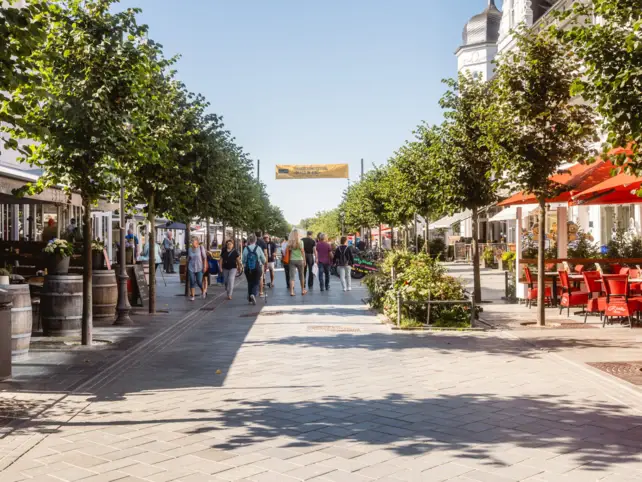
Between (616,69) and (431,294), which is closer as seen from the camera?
(616,69)

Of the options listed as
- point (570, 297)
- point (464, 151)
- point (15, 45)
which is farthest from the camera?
point (464, 151)

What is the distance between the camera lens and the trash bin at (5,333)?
26.4 feet

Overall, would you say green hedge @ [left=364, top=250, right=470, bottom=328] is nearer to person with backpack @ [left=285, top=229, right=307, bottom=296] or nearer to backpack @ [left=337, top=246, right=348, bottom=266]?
person with backpack @ [left=285, top=229, right=307, bottom=296]

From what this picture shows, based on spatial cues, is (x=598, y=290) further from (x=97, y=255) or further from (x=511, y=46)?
(x=511, y=46)

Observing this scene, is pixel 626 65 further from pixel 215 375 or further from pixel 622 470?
pixel 215 375

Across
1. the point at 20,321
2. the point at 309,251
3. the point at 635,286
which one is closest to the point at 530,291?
the point at 635,286

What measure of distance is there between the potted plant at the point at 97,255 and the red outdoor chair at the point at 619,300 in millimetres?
8868

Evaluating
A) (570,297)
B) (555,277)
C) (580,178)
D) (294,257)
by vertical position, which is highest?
(580,178)

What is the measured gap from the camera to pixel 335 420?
6.53 meters

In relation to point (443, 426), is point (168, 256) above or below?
above

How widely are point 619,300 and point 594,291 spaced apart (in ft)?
5.14

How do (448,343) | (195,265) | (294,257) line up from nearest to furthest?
(448,343), (195,265), (294,257)

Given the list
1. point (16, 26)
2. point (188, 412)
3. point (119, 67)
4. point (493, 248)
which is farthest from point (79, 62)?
point (493, 248)

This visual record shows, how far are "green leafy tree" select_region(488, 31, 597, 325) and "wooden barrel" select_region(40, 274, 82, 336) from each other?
23.6 feet
